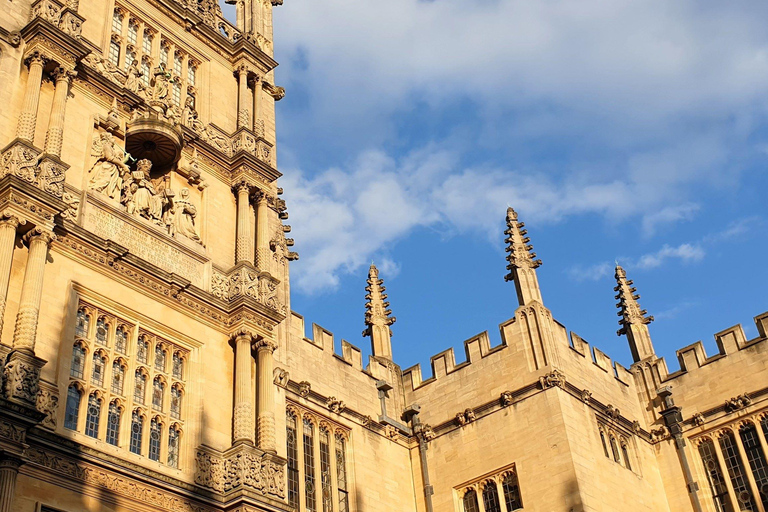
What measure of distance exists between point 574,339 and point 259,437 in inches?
435

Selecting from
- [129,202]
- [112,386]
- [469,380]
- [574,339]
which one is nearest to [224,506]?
[112,386]

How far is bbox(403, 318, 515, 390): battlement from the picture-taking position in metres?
26.0

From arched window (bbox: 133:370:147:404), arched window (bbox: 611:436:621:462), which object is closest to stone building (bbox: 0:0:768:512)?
arched window (bbox: 133:370:147:404)

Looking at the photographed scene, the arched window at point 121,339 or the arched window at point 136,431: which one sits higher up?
the arched window at point 121,339

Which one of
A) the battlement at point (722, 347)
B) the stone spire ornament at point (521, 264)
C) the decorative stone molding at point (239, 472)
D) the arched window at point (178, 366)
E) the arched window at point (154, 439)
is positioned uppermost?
the stone spire ornament at point (521, 264)

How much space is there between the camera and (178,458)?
17250 mm

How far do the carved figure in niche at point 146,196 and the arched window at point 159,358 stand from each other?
289 centimetres

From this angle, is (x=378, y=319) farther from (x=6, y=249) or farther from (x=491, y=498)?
(x=6, y=249)

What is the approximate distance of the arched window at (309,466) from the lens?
21.7 metres

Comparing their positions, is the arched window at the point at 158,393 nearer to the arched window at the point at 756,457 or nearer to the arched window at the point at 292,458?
the arched window at the point at 292,458

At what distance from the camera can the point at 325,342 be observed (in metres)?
24.7

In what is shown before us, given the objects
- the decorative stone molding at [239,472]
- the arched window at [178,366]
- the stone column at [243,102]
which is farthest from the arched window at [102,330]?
the stone column at [243,102]

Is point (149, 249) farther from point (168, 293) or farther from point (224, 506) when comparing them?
point (224, 506)

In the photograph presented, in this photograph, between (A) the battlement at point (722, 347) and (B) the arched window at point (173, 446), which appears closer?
(B) the arched window at point (173, 446)
